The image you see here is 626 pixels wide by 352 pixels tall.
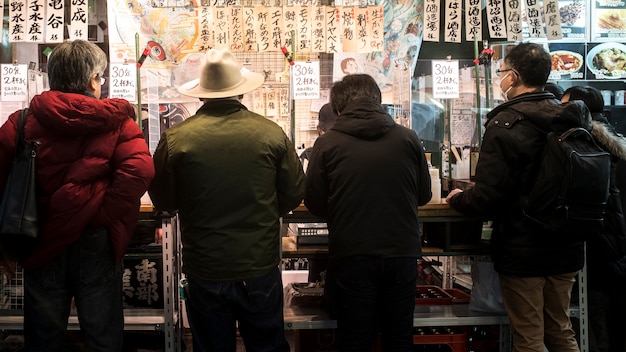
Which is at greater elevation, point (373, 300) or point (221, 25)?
point (221, 25)

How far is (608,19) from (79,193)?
573cm

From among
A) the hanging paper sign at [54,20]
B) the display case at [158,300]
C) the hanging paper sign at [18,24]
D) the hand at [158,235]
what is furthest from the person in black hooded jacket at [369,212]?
the hanging paper sign at [18,24]

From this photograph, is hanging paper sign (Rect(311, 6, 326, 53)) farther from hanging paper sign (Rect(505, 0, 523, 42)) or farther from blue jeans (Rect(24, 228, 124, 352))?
blue jeans (Rect(24, 228, 124, 352))

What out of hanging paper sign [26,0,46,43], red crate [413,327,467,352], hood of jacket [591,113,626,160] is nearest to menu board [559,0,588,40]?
hood of jacket [591,113,626,160]

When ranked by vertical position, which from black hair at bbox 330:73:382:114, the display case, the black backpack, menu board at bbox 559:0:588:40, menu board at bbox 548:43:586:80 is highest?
A: menu board at bbox 559:0:588:40

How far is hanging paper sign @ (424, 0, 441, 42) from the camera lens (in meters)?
4.00

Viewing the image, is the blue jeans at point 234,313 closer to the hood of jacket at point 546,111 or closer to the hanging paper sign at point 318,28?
the hood of jacket at point 546,111

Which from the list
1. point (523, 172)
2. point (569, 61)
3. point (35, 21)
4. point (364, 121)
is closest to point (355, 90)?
point (364, 121)

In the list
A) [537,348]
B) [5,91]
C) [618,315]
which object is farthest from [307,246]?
[5,91]

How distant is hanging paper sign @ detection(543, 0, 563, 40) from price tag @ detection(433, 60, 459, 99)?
786 millimetres

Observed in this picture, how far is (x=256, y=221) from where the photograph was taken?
243 centimetres

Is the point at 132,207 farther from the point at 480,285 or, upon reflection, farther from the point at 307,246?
the point at 480,285

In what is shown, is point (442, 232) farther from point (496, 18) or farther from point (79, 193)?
point (79, 193)

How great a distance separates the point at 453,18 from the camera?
4.00 m
